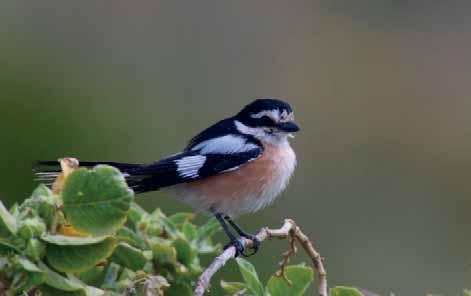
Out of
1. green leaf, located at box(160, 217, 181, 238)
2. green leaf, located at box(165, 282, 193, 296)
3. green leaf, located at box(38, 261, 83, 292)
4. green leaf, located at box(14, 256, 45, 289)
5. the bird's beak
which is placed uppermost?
green leaf, located at box(14, 256, 45, 289)

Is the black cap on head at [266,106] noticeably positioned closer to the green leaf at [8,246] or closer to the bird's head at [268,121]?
the bird's head at [268,121]

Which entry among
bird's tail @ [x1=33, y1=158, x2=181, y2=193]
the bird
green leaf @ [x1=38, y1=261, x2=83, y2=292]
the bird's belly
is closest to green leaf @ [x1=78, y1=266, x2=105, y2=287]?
green leaf @ [x1=38, y1=261, x2=83, y2=292]

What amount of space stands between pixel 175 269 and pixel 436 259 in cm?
480

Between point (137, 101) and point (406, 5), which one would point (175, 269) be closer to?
point (137, 101)

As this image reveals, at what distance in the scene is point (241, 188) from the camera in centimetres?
349

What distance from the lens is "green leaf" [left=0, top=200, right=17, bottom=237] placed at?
1465mm

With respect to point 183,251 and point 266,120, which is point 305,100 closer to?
point 266,120

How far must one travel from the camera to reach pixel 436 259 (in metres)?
6.49

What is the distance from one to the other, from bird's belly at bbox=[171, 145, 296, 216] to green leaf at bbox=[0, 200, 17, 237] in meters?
1.93

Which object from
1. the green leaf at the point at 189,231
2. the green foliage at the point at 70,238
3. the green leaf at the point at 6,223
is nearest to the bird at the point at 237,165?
the green leaf at the point at 189,231

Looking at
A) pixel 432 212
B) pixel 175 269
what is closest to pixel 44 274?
pixel 175 269

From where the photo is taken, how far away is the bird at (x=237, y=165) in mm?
3400

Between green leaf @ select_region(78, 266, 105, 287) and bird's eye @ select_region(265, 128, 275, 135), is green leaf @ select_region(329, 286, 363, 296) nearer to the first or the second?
green leaf @ select_region(78, 266, 105, 287)

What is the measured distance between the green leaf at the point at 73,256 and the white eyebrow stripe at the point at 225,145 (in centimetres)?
192
